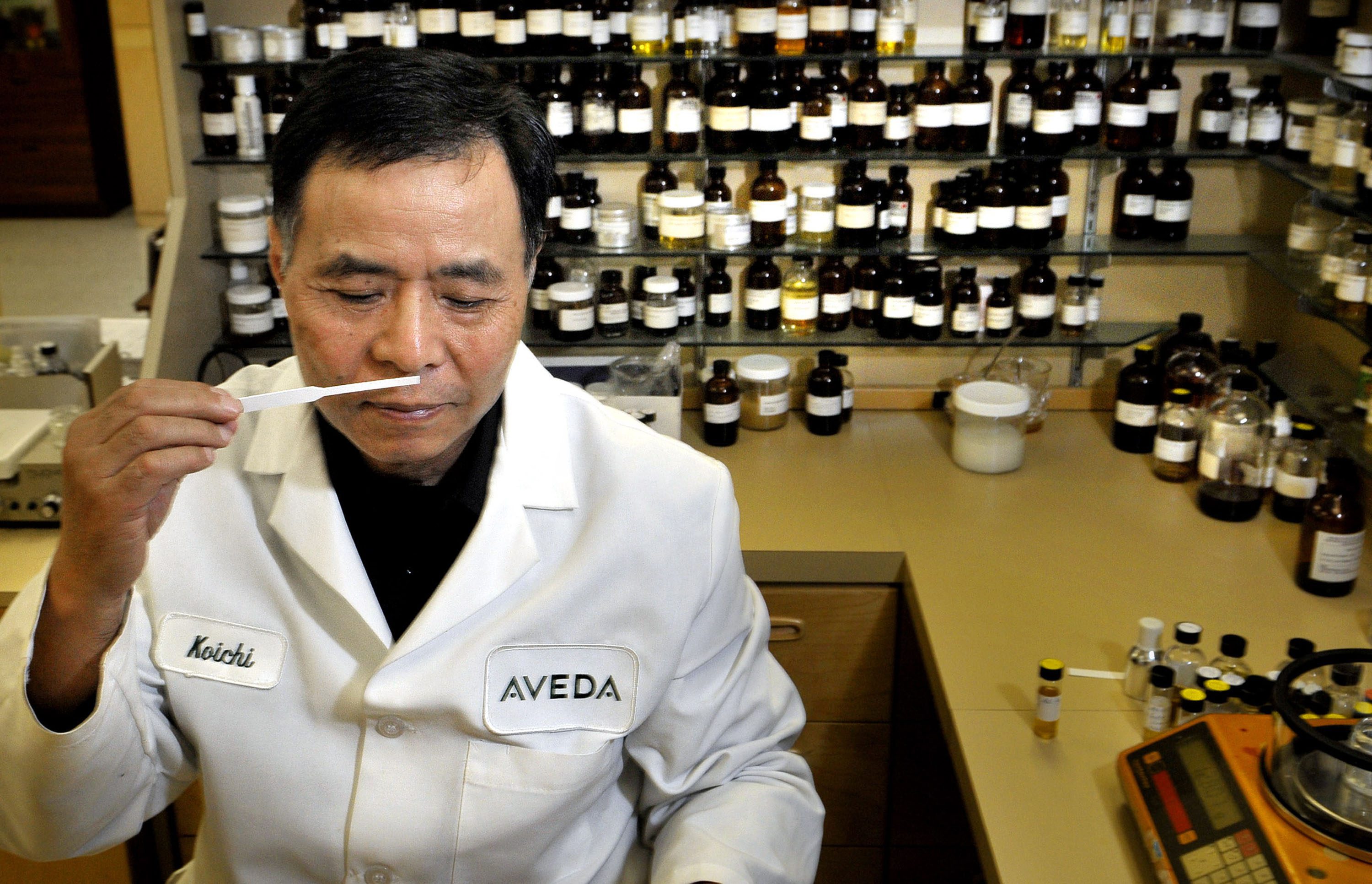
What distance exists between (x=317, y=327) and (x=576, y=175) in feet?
4.82

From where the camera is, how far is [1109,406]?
2771 mm

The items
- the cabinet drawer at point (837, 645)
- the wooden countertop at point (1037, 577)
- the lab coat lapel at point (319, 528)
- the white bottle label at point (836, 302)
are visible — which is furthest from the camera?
the white bottle label at point (836, 302)

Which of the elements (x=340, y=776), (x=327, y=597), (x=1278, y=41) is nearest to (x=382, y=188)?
(x=327, y=597)

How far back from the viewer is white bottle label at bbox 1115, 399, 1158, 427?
2549 millimetres

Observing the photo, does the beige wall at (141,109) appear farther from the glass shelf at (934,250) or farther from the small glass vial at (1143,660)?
the small glass vial at (1143,660)

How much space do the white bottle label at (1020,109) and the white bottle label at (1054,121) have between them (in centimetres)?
2

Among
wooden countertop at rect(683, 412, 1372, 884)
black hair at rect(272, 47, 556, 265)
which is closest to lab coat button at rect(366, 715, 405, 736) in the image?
black hair at rect(272, 47, 556, 265)

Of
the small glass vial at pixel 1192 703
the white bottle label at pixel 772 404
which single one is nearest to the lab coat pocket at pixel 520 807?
the small glass vial at pixel 1192 703

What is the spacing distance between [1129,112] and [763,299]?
792mm

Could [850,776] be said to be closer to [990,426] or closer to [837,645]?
[837,645]

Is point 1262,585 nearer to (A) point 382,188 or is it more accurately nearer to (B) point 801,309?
(B) point 801,309

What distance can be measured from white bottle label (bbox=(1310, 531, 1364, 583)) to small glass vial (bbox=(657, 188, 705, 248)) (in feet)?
4.10

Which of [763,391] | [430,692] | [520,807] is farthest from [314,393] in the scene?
[763,391]

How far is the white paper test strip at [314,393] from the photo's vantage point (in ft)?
3.55
